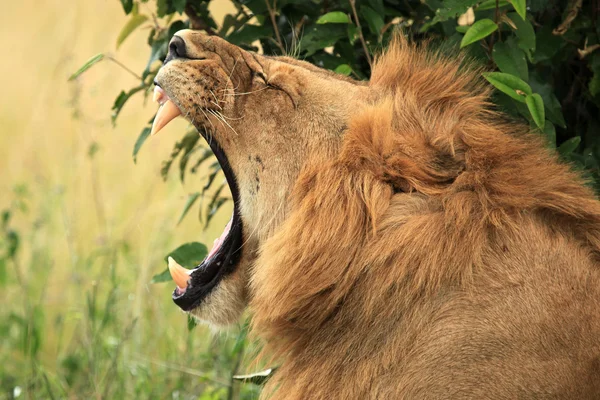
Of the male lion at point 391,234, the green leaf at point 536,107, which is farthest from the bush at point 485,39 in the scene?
the male lion at point 391,234

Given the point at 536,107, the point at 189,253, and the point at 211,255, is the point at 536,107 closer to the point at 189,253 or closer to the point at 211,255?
the point at 211,255

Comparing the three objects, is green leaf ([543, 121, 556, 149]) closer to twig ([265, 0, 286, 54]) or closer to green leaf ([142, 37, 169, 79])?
twig ([265, 0, 286, 54])

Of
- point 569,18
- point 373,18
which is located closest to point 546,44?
point 569,18

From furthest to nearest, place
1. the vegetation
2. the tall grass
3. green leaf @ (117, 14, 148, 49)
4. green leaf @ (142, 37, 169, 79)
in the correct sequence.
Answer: the tall grass < green leaf @ (117, 14, 148, 49) < green leaf @ (142, 37, 169, 79) < the vegetation

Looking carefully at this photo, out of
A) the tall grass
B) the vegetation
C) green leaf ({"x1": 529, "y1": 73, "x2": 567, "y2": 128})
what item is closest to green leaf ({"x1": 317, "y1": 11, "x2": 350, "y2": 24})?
the vegetation

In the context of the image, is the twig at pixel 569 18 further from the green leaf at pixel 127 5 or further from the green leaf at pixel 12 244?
the green leaf at pixel 12 244

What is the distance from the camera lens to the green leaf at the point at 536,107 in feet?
7.54

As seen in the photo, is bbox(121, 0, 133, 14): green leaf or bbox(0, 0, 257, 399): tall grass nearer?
bbox(121, 0, 133, 14): green leaf

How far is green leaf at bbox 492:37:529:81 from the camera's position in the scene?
2.44m

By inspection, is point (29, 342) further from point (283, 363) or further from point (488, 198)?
point (488, 198)

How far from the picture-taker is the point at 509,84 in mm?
2330

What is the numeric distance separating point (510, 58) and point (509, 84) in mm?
164

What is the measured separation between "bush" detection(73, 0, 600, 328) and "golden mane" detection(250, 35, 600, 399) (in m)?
0.25

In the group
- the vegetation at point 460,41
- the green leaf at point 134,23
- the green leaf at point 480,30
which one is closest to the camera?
the green leaf at point 480,30
